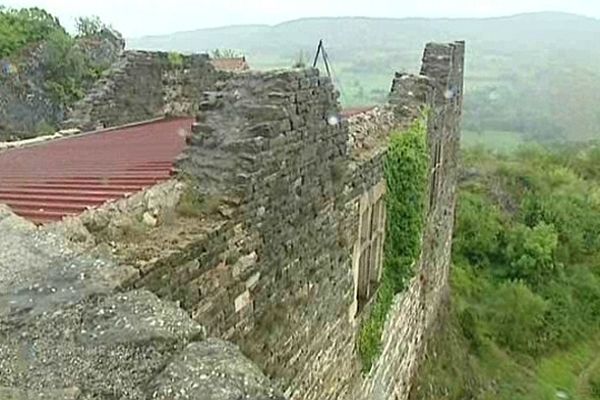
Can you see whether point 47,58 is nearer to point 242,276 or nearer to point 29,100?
point 29,100

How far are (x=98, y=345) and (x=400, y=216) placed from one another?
8.16m

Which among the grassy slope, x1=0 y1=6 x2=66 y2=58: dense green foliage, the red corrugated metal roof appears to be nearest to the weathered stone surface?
the red corrugated metal roof

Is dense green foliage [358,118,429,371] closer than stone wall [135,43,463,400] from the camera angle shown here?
No

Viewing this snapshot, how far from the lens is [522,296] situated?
18.0 m

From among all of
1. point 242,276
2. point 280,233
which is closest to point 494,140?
point 280,233

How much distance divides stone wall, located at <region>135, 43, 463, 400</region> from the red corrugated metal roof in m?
0.59

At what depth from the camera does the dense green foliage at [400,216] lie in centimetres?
1002

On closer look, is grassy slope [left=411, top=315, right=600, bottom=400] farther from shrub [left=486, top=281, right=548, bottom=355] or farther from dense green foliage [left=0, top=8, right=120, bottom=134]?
dense green foliage [left=0, top=8, right=120, bottom=134]

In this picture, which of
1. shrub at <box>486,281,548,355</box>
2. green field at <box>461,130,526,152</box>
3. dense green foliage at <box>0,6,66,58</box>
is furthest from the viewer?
green field at <box>461,130,526,152</box>

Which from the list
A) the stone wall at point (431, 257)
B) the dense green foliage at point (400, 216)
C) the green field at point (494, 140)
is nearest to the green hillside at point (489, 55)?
the green field at point (494, 140)

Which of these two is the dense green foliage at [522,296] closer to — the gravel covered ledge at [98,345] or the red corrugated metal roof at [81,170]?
the red corrugated metal roof at [81,170]

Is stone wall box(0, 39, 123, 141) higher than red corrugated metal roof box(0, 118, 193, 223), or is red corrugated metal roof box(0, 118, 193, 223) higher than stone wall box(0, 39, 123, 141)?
red corrugated metal roof box(0, 118, 193, 223)

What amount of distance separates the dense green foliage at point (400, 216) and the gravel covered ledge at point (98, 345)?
641 cm

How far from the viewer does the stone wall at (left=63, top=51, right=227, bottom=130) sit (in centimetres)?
1352
